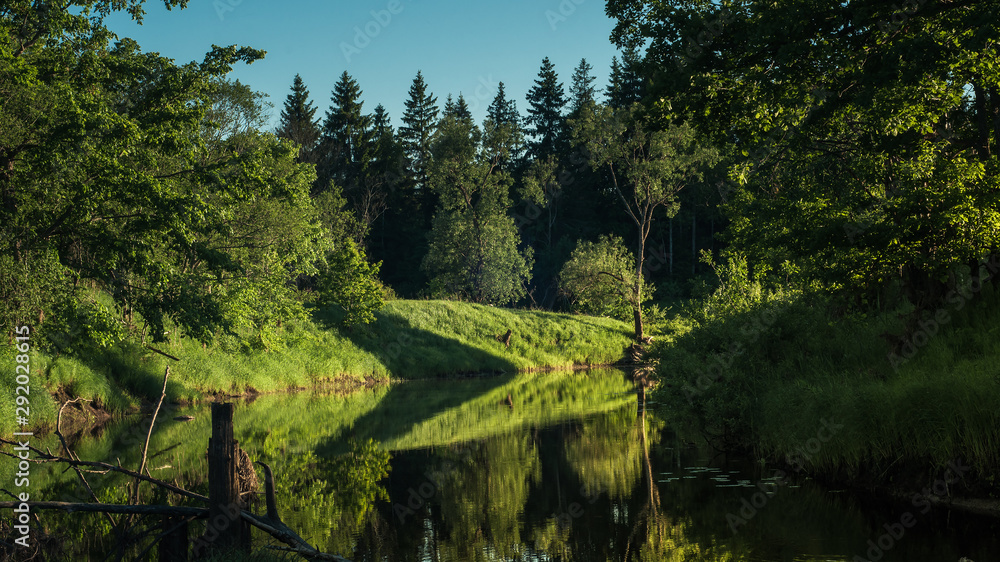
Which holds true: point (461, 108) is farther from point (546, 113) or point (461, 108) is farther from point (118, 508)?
point (118, 508)

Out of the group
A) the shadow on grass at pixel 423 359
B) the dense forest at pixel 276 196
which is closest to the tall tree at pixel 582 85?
the dense forest at pixel 276 196

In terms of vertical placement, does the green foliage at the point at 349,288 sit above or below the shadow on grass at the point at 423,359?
above

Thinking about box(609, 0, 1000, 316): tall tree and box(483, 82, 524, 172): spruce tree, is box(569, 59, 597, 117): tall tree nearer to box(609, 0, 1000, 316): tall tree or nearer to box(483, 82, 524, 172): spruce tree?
box(483, 82, 524, 172): spruce tree

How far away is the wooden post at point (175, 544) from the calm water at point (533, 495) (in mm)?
2890

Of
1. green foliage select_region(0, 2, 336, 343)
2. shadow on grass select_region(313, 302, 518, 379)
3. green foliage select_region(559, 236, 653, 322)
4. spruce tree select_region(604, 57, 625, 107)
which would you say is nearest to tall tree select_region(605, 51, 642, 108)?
spruce tree select_region(604, 57, 625, 107)

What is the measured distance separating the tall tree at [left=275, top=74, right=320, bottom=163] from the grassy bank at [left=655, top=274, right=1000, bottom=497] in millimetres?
58740

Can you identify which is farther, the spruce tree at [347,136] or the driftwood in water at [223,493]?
the spruce tree at [347,136]

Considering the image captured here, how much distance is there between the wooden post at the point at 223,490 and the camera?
25.7 ft

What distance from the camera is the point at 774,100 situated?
14.6 metres

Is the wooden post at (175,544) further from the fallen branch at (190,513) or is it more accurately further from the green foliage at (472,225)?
the green foliage at (472,225)

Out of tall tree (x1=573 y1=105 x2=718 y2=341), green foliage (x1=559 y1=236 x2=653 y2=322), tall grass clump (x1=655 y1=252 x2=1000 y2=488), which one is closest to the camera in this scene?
tall grass clump (x1=655 y1=252 x2=1000 y2=488)

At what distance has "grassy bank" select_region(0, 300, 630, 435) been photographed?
25812 mm

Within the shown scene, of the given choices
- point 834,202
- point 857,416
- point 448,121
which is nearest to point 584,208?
point 448,121

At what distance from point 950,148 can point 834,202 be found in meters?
2.54
